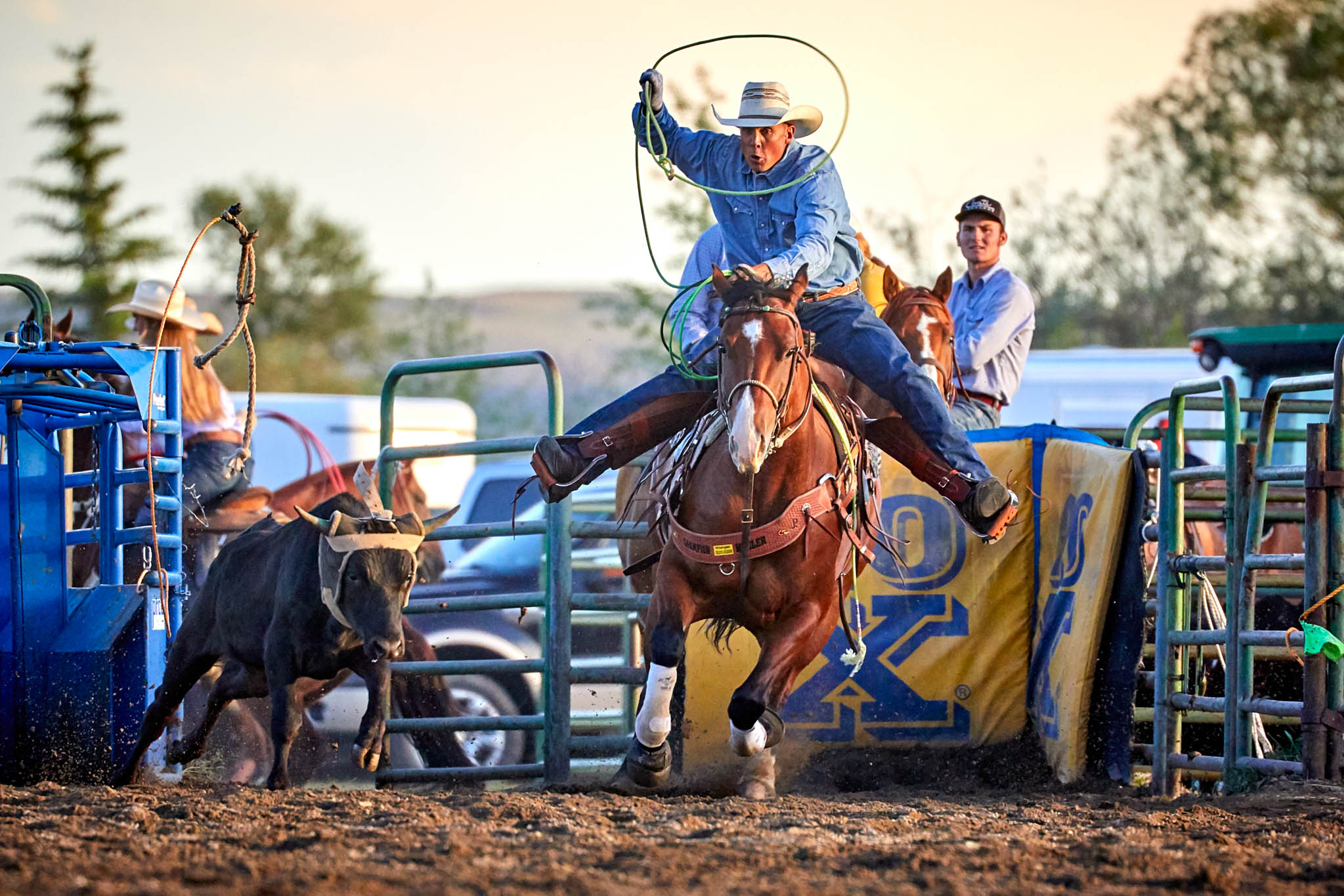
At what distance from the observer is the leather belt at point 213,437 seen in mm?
9117

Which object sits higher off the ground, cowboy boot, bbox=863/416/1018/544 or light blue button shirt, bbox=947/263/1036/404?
light blue button shirt, bbox=947/263/1036/404

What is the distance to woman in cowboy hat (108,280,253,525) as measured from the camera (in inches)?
352

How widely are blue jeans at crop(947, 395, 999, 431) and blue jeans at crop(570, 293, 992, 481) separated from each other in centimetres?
160

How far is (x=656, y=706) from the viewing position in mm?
6039

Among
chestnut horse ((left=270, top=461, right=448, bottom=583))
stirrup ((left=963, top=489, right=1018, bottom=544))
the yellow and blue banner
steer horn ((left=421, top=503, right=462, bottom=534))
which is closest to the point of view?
stirrup ((left=963, top=489, right=1018, bottom=544))

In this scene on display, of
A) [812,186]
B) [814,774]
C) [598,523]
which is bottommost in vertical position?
[814,774]

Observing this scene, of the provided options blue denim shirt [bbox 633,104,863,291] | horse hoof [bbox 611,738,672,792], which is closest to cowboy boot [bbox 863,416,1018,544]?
blue denim shirt [bbox 633,104,863,291]

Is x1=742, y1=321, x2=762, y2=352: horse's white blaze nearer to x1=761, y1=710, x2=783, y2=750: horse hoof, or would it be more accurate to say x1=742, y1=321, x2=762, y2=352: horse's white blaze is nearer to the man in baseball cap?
x1=761, y1=710, x2=783, y2=750: horse hoof

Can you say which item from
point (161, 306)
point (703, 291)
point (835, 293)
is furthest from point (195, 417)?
point (835, 293)

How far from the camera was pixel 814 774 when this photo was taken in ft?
24.1

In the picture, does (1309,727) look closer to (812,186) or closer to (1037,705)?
(1037,705)

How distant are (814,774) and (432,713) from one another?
2.06m

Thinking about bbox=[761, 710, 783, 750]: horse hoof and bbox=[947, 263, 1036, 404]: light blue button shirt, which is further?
bbox=[947, 263, 1036, 404]: light blue button shirt

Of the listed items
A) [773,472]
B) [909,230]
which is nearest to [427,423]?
[773,472]
